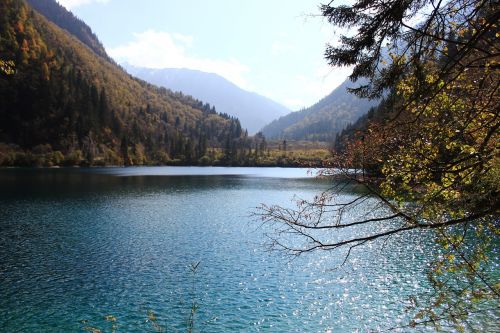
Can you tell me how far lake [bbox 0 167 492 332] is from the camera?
1830cm

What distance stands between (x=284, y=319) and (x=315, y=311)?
2081mm

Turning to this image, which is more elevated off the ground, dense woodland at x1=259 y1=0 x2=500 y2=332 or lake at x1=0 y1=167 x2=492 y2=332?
dense woodland at x1=259 y1=0 x2=500 y2=332

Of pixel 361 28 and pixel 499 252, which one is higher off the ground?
pixel 361 28

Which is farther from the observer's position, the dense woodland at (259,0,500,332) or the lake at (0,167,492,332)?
the lake at (0,167,492,332)

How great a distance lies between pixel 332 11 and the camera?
23.9ft

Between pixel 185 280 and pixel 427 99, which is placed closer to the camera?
pixel 427 99

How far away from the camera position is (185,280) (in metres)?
24.2

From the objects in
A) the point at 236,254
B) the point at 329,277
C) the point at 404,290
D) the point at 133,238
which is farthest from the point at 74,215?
the point at 404,290

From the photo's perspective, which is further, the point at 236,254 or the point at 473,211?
the point at 236,254

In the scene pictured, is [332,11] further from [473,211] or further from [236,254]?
[236,254]

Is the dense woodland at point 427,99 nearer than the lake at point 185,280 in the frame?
Yes

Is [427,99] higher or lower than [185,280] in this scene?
higher

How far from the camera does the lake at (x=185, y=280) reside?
720 inches

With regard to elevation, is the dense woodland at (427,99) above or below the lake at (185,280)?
above
